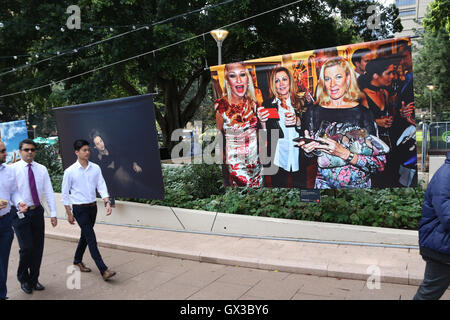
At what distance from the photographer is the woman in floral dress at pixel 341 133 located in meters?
6.38

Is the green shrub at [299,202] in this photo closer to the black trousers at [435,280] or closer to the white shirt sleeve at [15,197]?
the black trousers at [435,280]

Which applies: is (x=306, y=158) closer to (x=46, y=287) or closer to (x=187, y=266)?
(x=187, y=266)

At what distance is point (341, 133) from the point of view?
21.6 ft

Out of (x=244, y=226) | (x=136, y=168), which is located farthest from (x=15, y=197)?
(x=244, y=226)

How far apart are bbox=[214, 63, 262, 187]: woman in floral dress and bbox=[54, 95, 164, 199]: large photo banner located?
1.46m

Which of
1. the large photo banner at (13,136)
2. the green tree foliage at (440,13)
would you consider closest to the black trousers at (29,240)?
the large photo banner at (13,136)

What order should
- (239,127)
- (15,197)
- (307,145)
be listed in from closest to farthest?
(15,197) → (307,145) → (239,127)

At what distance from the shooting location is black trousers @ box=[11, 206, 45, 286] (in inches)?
192

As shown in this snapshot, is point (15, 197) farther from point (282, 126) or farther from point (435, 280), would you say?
point (435, 280)

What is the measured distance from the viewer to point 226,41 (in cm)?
2003

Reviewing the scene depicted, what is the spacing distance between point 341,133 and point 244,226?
254 centimetres

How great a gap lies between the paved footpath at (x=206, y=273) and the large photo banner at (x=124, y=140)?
1345mm

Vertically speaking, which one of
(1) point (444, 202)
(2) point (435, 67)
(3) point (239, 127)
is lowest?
(1) point (444, 202)

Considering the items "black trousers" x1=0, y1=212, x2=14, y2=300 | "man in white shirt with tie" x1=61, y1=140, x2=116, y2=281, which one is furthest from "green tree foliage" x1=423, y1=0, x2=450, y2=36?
"black trousers" x1=0, y1=212, x2=14, y2=300
